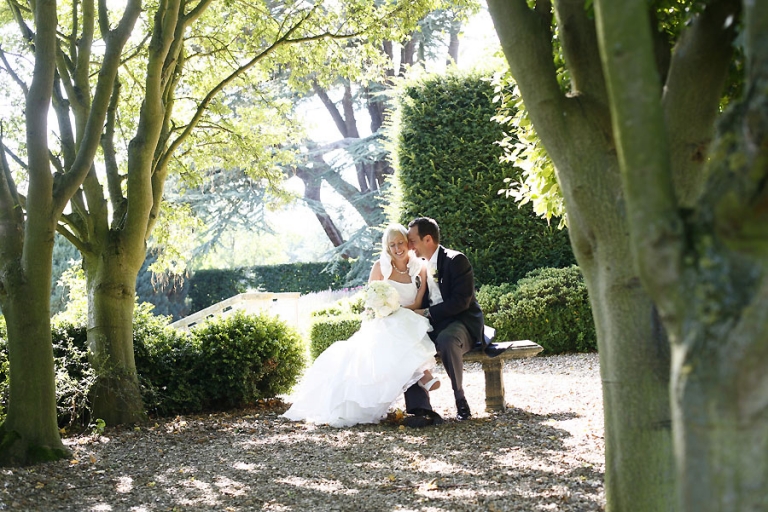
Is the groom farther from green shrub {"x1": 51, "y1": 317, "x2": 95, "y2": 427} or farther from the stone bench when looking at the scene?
green shrub {"x1": 51, "y1": 317, "x2": 95, "y2": 427}

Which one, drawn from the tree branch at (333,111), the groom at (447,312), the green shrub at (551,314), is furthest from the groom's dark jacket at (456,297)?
the tree branch at (333,111)

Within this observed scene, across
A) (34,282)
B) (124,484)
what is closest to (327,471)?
(124,484)

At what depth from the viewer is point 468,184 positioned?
13.1m

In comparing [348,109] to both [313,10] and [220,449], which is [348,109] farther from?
[220,449]

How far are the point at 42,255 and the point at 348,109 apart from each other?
17.7m

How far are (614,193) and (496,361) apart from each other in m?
Result: 4.26

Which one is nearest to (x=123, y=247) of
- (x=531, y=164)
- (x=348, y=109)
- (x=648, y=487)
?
(x=531, y=164)

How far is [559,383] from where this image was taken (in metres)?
8.59

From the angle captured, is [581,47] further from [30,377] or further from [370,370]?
[30,377]

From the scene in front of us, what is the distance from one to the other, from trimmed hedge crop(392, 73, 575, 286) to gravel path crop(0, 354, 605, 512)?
18.6 ft

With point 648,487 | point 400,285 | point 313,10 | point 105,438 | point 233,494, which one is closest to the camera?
point 648,487

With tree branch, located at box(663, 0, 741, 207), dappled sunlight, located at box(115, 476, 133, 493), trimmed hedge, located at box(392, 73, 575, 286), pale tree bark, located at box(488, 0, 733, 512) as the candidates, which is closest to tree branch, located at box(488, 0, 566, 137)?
pale tree bark, located at box(488, 0, 733, 512)

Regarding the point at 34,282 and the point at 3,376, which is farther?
the point at 3,376

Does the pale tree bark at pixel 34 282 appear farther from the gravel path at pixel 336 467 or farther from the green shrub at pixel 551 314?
the green shrub at pixel 551 314
